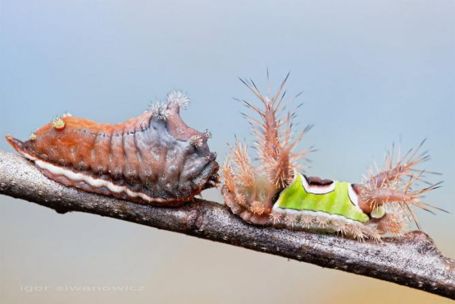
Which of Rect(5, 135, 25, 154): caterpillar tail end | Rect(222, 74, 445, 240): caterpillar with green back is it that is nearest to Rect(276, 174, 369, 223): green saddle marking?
Rect(222, 74, 445, 240): caterpillar with green back

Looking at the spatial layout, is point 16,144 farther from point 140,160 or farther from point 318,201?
point 318,201

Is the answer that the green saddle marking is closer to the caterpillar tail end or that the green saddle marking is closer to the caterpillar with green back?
the caterpillar with green back

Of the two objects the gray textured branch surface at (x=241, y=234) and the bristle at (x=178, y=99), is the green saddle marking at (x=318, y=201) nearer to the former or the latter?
the gray textured branch surface at (x=241, y=234)

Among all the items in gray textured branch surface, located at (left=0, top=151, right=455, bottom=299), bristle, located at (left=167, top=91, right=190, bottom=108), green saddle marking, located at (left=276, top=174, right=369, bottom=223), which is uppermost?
bristle, located at (left=167, top=91, right=190, bottom=108)

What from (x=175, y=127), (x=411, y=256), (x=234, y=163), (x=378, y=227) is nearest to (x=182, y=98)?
(x=175, y=127)

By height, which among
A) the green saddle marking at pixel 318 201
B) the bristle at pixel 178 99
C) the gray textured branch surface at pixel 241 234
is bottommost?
the gray textured branch surface at pixel 241 234

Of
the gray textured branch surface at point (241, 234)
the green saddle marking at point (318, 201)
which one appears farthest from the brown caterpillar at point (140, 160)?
the green saddle marking at point (318, 201)

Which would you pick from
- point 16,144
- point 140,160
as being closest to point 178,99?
point 140,160
